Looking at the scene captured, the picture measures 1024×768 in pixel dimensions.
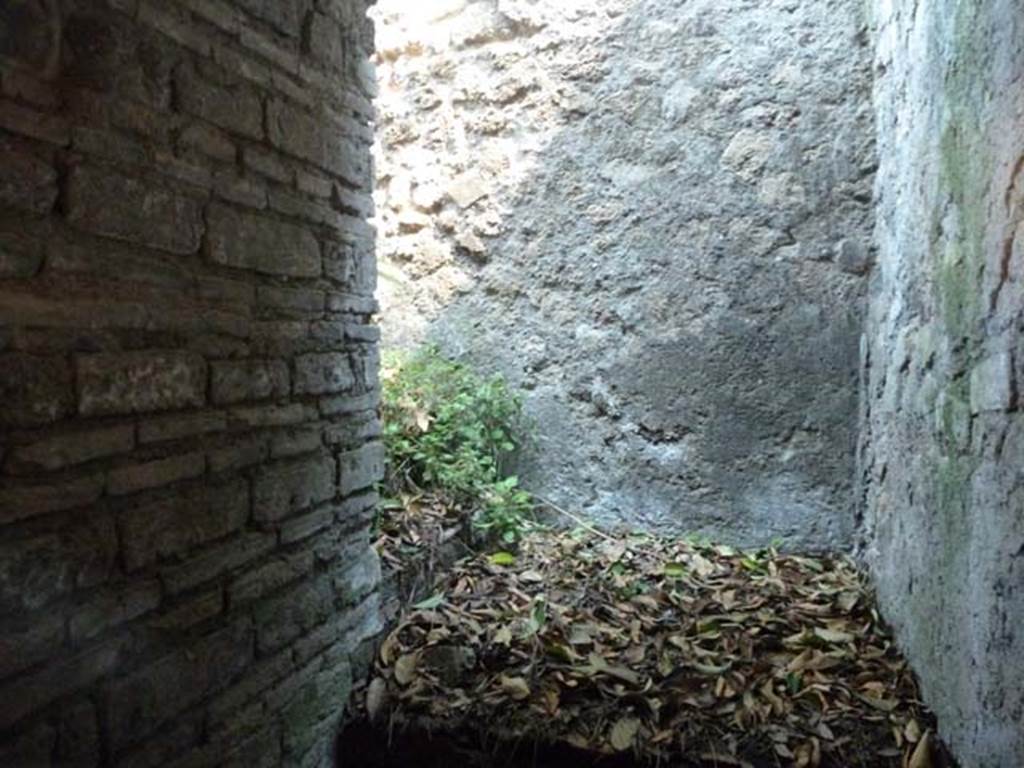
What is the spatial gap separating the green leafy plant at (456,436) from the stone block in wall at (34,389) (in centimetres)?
165

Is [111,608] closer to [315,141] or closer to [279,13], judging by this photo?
[315,141]

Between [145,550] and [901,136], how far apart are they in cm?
241

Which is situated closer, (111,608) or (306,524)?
(111,608)

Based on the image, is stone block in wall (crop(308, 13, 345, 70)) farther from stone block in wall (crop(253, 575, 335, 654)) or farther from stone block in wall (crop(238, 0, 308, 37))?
stone block in wall (crop(253, 575, 335, 654))

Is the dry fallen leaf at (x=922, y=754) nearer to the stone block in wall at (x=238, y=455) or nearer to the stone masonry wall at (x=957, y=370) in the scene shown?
the stone masonry wall at (x=957, y=370)

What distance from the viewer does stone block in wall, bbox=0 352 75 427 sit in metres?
1.20

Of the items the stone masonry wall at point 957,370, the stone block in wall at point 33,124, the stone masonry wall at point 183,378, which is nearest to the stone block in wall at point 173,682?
the stone masonry wall at point 183,378

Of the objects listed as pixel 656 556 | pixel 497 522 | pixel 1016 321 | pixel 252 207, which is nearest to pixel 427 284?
pixel 497 522

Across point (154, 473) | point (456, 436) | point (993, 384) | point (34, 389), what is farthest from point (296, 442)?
point (993, 384)

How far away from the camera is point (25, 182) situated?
3.99 feet

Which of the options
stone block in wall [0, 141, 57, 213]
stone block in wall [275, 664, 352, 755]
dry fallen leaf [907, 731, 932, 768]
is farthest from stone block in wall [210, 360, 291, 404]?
dry fallen leaf [907, 731, 932, 768]

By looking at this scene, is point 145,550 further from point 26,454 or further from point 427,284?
point 427,284

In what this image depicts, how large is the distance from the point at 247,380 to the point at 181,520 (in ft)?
1.09

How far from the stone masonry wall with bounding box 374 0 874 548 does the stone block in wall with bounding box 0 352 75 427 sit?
2294mm
